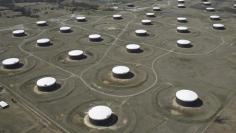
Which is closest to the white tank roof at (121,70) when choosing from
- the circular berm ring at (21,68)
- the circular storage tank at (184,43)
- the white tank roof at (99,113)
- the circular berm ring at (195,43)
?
the white tank roof at (99,113)

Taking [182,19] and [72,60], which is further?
[182,19]

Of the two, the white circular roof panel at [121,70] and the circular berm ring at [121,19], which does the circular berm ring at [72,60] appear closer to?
the white circular roof panel at [121,70]

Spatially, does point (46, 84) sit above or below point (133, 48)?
below

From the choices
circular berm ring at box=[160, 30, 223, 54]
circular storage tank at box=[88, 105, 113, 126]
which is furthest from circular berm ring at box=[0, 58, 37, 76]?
circular berm ring at box=[160, 30, 223, 54]

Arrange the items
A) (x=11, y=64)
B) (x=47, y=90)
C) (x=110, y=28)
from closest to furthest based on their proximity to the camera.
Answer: (x=47, y=90) < (x=11, y=64) < (x=110, y=28)

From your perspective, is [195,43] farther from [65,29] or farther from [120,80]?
[65,29]

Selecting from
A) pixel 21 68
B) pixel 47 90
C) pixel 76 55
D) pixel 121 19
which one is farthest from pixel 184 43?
pixel 21 68
